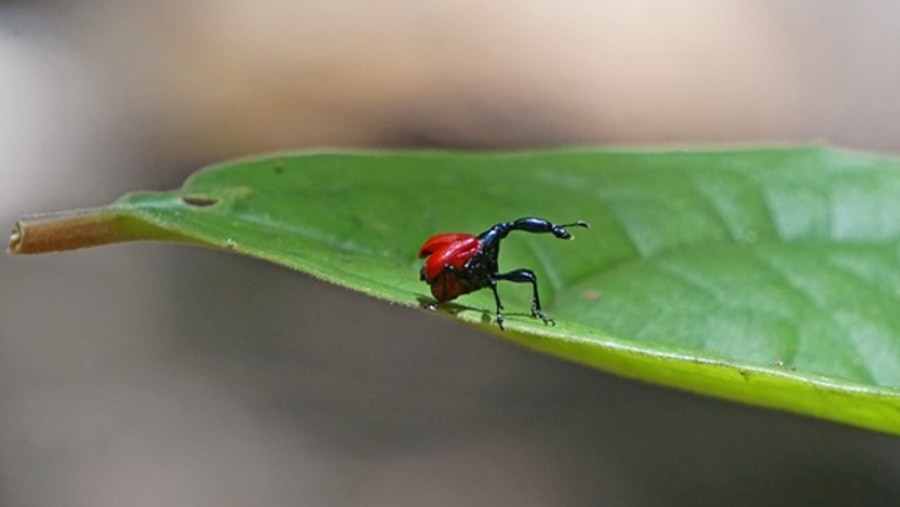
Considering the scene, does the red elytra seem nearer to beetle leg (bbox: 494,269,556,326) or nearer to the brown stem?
beetle leg (bbox: 494,269,556,326)

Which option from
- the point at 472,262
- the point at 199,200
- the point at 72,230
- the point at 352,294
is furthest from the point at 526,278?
the point at 352,294

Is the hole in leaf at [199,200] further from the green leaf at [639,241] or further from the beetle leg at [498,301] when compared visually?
the beetle leg at [498,301]

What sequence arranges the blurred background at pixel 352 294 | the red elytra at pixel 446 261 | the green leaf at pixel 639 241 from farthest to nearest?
the blurred background at pixel 352 294
the red elytra at pixel 446 261
the green leaf at pixel 639 241

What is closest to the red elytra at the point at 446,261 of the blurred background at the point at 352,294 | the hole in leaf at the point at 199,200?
the hole in leaf at the point at 199,200

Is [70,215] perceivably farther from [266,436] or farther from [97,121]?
[97,121]

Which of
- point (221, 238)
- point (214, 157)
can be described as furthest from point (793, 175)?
point (214, 157)

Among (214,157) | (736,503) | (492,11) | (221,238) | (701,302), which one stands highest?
(221,238)
